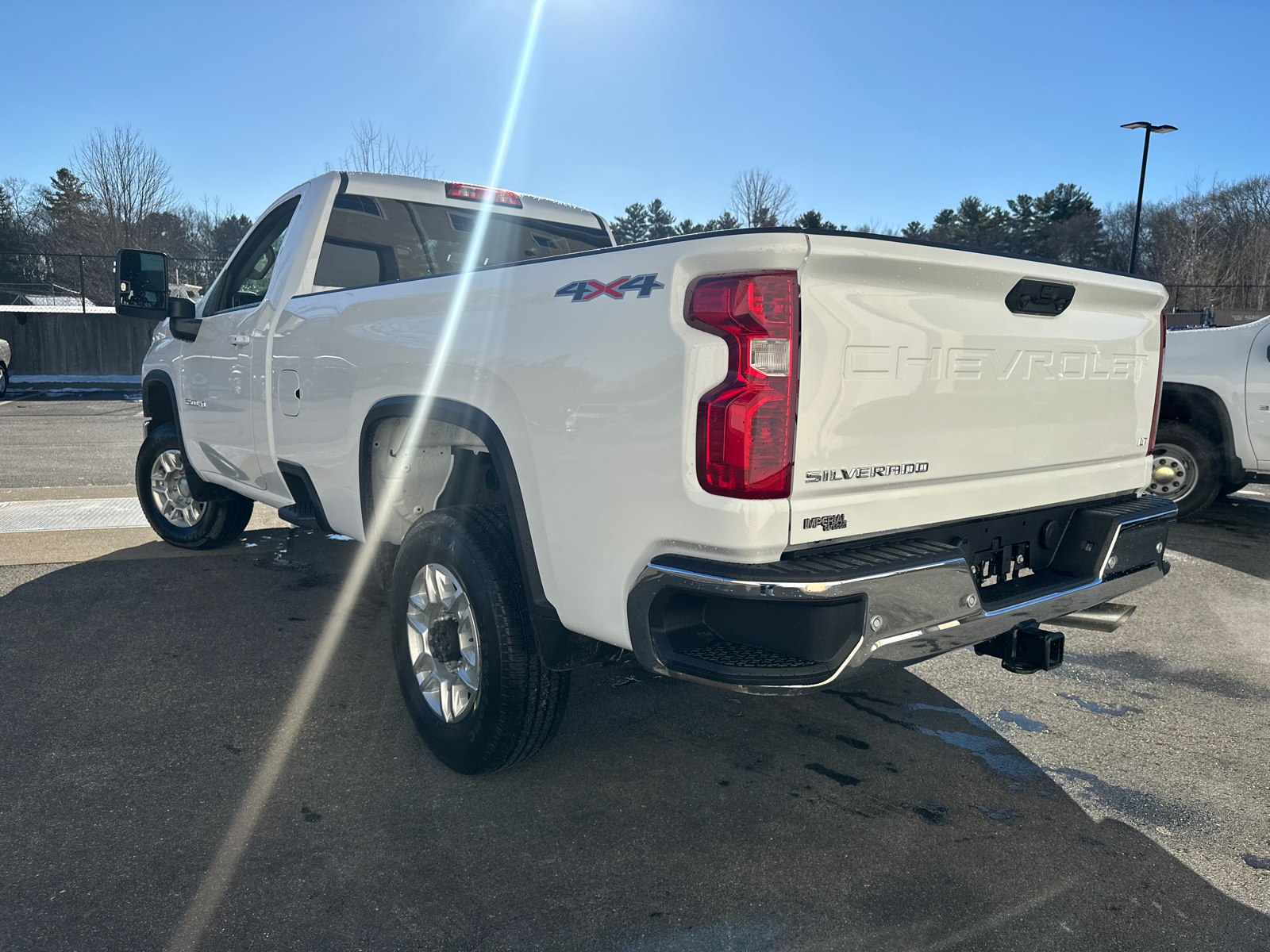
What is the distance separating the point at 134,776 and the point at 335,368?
167 centimetres

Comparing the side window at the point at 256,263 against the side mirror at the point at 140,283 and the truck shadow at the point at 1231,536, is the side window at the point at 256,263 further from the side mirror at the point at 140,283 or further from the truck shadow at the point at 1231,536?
the truck shadow at the point at 1231,536

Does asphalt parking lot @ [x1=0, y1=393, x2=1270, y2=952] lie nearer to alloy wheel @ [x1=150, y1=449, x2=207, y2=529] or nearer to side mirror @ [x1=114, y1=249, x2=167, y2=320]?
alloy wheel @ [x1=150, y1=449, x2=207, y2=529]

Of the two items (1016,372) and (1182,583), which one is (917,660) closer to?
(1016,372)

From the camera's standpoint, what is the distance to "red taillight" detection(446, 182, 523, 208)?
4855 mm

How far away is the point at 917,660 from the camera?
239cm

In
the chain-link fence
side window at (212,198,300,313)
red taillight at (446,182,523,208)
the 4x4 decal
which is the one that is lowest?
the 4x4 decal

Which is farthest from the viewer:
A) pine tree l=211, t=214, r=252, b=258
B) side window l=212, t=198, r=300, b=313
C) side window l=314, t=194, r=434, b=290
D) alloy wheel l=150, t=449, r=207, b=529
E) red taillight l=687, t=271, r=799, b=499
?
pine tree l=211, t=214, r=252, b=258

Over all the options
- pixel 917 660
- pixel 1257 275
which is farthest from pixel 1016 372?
pixel 1257 275

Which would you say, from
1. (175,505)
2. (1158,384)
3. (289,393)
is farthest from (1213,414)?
(175,505)

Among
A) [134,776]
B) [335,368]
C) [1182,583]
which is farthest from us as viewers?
[1182,583]

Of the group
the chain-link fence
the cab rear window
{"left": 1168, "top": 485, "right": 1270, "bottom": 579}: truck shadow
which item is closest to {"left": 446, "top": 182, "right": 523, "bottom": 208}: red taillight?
the cab rear window

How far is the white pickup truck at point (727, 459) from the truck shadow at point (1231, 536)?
3366mm

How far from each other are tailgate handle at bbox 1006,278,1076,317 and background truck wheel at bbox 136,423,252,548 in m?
4.99

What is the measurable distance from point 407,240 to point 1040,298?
3.17m
